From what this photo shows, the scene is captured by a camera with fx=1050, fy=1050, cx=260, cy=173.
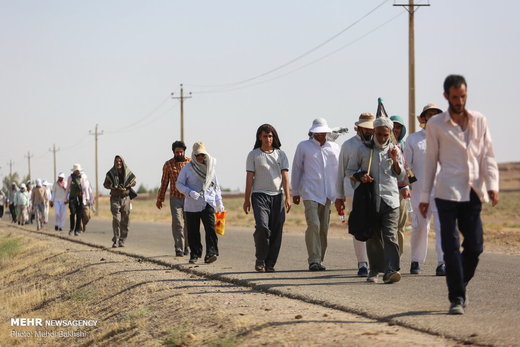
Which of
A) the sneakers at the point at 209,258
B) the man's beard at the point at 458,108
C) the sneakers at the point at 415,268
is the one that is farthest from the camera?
the sneakers at the point at 209,258

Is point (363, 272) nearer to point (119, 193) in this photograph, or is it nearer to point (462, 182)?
point (462, 182)

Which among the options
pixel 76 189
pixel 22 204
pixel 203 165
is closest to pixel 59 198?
pixel 76 189

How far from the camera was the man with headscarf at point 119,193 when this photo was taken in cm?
2197

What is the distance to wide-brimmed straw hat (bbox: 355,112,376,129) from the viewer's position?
12289mm

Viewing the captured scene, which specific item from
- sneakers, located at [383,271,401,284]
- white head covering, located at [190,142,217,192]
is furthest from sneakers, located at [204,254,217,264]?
sneakers, located at [383,271,401,284]

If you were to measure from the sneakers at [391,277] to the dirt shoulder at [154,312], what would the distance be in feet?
4.77

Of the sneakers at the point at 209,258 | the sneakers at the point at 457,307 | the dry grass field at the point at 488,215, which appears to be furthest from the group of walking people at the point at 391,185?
the dry grass field at the point at 488,215

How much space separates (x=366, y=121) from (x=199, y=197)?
4.44 metres

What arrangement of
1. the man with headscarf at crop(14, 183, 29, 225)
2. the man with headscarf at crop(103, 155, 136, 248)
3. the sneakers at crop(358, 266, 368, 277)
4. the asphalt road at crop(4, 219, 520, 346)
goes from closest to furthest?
the asphalt road at crop(4, 219, 520, 346), the sneakers at crop(358, 266, 368, 277), the man with headscarf at crop(103, 155, 136, 248), the man with headscarf at crop(14, 183, 29, 225)

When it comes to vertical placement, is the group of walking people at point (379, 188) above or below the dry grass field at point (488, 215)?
above

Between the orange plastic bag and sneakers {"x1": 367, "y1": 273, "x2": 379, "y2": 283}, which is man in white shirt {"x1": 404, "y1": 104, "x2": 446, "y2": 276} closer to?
sneakers {"x1": 367, "y1": 273, "x2": 379, "y2": 283}

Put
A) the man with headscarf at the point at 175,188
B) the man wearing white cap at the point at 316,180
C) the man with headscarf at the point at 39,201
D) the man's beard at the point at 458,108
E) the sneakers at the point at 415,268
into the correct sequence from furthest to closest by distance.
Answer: the man with headscarf at the point at 39,201, the man with headscarf at the point at 175,188, the man wearing white cap at the point at 316,180, the sneakers at the point at 415,268, the man's beard at the point at 458,108

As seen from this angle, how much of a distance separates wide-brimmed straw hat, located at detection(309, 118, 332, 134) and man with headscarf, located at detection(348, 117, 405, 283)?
6.03ft

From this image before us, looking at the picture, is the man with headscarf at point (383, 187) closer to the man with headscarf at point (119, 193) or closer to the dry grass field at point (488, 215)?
the dry grass field at point (488, 215)
